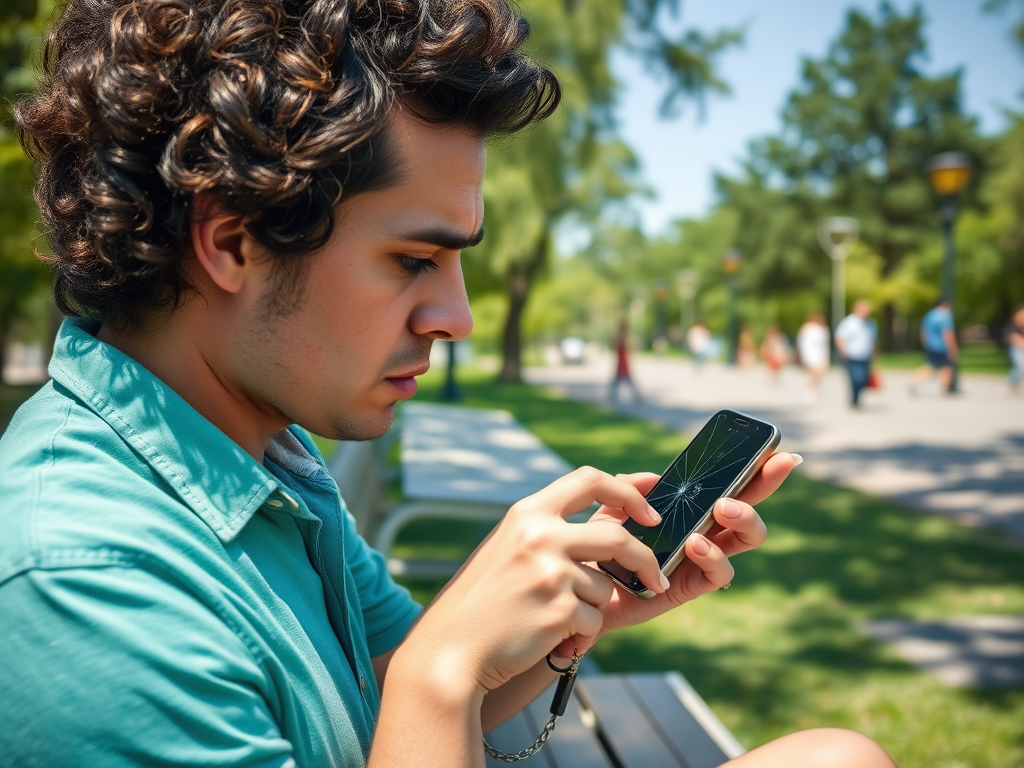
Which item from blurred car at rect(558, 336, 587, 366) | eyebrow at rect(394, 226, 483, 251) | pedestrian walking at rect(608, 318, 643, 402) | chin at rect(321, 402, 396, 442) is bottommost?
blurred car at rect(558, 336, 587, 366)

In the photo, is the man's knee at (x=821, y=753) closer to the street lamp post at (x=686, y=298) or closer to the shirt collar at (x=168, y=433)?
the shirt collar at (x=168, y=433)

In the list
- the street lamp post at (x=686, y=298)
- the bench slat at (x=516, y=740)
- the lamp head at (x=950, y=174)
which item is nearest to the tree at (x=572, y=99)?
the lamp head at (x=950, y=174)

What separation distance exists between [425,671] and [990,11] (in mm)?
11402

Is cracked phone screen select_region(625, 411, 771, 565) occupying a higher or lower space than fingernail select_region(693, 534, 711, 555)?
higher

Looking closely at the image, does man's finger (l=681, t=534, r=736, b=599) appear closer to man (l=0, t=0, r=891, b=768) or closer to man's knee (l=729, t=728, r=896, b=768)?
man (l=0, t=0, r=891, b=768)

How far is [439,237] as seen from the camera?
128 centimetres

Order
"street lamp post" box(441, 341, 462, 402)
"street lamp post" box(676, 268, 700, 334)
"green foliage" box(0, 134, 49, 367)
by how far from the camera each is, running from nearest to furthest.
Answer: "green foliage" box(0, 134, 49, 367) < "street lamp post" box(441, 341, 462, 402) < "street lamp post" box(676, 268, 700, 334)

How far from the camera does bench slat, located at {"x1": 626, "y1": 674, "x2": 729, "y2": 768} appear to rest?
2025 mm

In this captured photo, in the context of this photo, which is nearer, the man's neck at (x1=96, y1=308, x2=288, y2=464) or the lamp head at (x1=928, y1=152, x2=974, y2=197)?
the man's neck at (x1=96, y1=308, x2=288, y2=464)

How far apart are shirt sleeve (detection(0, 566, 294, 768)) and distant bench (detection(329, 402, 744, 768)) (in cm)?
125

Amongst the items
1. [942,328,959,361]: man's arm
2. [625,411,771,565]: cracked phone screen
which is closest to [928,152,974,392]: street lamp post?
[942,328,959,361]: man's arm

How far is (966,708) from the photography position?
373cm

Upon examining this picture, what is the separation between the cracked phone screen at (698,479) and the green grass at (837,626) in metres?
2.29

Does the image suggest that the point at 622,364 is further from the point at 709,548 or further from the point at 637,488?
the point at 709,548
